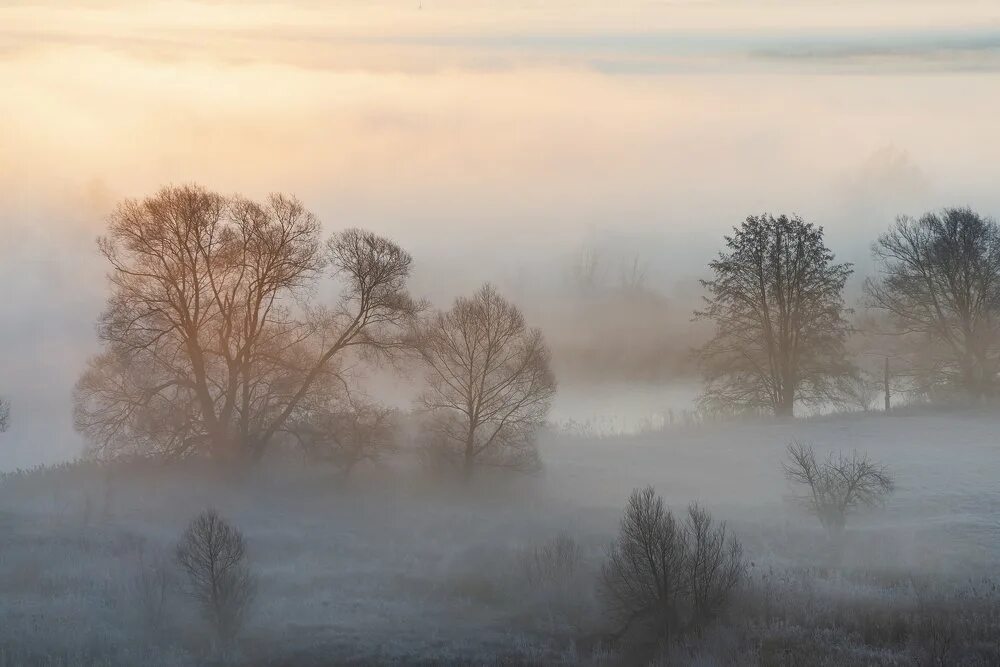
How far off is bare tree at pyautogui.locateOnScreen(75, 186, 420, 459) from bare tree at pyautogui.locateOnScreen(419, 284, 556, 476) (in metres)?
2.18

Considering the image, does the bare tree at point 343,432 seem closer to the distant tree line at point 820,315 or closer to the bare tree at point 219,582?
the bare tree at point 219,582

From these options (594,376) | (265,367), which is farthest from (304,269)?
(594,376)

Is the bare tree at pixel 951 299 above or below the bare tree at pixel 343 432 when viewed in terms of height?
above

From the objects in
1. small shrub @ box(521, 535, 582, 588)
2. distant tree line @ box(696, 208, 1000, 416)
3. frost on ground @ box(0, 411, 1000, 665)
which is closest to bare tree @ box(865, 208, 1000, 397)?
distant tree line @ box(696, 208, 1000, 416)

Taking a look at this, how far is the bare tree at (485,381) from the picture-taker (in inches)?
1447

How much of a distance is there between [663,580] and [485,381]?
16534 mm

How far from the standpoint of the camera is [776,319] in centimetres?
5097

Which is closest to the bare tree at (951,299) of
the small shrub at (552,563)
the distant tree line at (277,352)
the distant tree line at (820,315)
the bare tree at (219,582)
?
the distant tree line at (820,315)

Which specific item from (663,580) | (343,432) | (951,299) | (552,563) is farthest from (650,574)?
(951,299)

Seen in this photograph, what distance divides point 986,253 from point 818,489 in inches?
1133

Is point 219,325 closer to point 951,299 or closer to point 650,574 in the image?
point 650,574

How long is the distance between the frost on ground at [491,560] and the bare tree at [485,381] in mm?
1552

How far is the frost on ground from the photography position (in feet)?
68.4

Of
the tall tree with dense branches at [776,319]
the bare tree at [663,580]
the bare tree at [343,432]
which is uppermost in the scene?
the tall tree with dense branches at [776,319]
